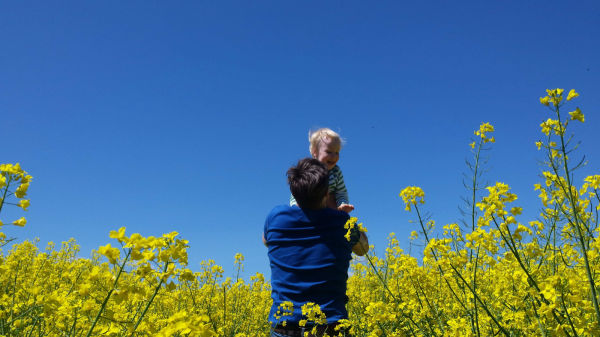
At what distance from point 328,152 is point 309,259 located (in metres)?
1.09

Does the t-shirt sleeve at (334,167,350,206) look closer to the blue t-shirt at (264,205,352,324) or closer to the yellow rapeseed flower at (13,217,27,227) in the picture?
the blue t-shirt at (264,205,352,324)

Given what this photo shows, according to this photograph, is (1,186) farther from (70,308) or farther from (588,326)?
(588,326)

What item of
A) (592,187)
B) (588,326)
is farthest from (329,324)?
(592,187)

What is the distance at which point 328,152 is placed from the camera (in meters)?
3.12

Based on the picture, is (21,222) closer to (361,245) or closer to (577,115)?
(361,245)

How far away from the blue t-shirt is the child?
0.34 metres

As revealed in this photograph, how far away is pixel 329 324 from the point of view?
218cm

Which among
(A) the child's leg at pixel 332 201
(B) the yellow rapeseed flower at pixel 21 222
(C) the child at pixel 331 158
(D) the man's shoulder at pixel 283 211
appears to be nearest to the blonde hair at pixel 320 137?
(C) the child at pixel 331 158

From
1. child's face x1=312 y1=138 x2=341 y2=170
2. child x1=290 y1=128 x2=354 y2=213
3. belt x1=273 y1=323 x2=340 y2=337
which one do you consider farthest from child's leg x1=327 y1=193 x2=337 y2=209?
belt x1=273 y1=323 x2=340 y2=337

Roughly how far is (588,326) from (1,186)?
9.48 ft

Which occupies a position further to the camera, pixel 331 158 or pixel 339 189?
pixel 331 158

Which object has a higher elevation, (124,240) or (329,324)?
(124,240)

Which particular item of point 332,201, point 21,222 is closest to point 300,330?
point 332,201

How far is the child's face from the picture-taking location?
310 cm
